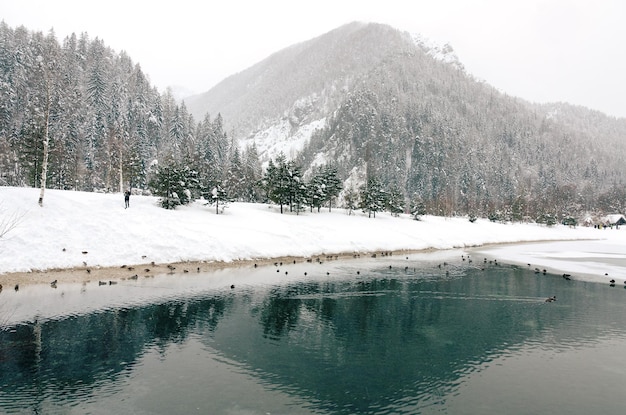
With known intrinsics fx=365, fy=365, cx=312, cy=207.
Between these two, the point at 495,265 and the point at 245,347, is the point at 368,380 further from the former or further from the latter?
the point at 495,265

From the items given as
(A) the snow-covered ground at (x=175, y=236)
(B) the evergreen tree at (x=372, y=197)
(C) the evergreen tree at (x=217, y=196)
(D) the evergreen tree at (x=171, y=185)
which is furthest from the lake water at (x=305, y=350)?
(B) the evergreen tree at (x=372, y=197)

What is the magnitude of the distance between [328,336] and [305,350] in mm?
2817

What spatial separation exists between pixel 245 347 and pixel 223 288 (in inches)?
592

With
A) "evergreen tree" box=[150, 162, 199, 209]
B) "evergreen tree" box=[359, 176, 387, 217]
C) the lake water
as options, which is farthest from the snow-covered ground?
"evergreen tree" box=[359, 176, 387, 217]

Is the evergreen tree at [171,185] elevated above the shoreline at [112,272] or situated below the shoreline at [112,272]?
above

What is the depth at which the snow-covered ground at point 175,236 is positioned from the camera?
3894 centimetres

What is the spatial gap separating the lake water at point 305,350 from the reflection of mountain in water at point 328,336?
11 centimetres

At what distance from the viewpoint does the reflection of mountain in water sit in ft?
55.0

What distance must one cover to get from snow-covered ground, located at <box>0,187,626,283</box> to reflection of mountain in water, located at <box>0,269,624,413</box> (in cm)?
1609

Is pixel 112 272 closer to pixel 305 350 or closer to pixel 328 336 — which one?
pixel 328 336

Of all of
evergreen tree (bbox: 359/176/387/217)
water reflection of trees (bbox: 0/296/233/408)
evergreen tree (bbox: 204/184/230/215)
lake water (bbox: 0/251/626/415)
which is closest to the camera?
lake water (bbox: 0/251/626/415)

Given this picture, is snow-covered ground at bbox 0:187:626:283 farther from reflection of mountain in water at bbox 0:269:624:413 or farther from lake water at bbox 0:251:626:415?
reflection of mountain in water at bbox 0:269:624:413

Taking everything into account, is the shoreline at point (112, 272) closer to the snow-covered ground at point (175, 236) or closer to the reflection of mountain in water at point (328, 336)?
the snow-covered ground at point (175, 236)

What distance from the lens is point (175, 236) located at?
49188 mm
